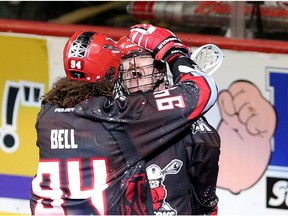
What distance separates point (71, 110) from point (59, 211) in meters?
0.37

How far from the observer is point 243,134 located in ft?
17.0

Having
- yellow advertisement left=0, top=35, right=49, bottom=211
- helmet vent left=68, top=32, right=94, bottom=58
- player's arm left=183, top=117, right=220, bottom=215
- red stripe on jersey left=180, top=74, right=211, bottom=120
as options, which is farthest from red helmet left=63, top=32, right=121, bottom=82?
yellow advertisement left=0, top=35, right=49, bottom=211

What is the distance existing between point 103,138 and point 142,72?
15.5 inches

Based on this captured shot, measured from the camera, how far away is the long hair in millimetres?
3471

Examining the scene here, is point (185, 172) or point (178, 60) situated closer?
point (178, 60)

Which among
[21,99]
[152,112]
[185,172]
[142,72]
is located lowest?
[185,172]

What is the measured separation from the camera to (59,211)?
348 centimetres

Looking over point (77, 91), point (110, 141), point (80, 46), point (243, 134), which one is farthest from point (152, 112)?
point (243, 134)

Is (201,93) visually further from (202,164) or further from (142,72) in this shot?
(202,164)

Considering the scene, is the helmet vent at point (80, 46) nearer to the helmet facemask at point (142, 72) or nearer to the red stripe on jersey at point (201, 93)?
the helmet facemask at point (142, 72)

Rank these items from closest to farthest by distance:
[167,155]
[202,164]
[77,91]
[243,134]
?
[77,91], [167,155], [202,164], [243,134]

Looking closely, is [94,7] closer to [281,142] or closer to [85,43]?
[281,142]

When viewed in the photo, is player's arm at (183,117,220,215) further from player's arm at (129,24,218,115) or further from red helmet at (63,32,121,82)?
red helmet at (63,32,121,82)

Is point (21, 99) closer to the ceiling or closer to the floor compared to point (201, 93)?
closer to the floor
